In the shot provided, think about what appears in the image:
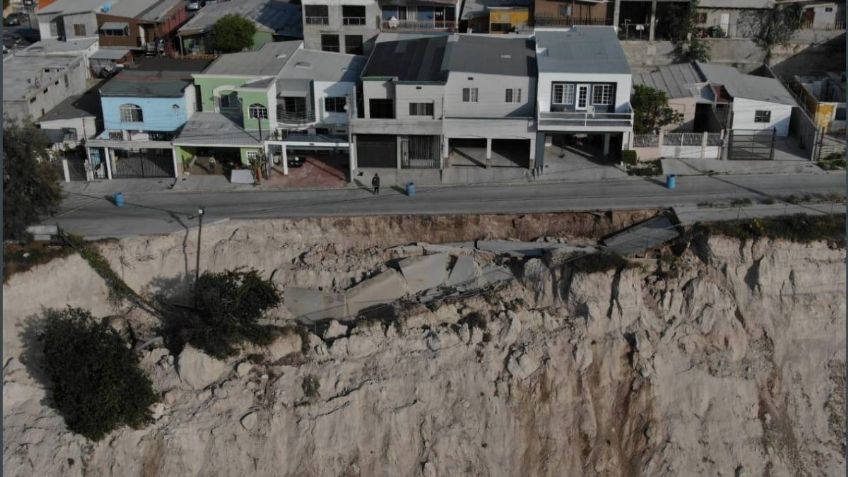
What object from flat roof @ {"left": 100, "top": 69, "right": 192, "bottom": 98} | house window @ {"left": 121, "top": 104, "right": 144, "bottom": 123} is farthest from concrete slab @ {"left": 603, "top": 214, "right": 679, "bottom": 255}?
house window @ {"left": 121, "top": 104, "right": 144, "bottom": 123}

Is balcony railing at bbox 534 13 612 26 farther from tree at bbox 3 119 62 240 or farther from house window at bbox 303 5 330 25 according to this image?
tree at bbox 3 119 62 240

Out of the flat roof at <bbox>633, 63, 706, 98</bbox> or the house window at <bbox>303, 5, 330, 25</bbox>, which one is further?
the house window at <bbox>303, 5, 330, 25</bbox>

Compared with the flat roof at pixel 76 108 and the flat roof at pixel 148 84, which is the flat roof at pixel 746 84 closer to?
the flat roof at pixel 148 84

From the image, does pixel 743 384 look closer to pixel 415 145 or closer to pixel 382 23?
pixel 415 145

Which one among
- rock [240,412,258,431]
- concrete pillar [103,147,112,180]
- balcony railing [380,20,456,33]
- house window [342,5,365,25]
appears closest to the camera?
rock [240,412,258,431]

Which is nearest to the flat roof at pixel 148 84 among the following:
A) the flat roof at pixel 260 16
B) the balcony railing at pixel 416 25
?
the flat roof at pixel 260 16

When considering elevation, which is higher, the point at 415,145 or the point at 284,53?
the point at 284,53

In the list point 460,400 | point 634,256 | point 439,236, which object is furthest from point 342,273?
point 634,256
